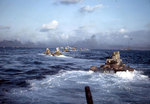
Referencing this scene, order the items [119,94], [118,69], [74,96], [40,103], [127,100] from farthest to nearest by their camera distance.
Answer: [118,69] → [119,94] → [74,96] → [127,100] → [40,103]

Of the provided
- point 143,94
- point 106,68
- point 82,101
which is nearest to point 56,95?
point 82,101

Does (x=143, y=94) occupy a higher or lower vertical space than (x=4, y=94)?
lower

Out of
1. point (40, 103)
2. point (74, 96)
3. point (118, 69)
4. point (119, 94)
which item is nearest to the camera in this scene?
point (40, 103)

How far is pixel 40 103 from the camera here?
9844 mm

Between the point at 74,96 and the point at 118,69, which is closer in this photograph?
the point at 74,96

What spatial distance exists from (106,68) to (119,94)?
1356 centimetres

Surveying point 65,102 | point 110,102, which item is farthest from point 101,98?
point 65,102

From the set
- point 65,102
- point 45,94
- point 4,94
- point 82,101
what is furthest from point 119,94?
point 4,94

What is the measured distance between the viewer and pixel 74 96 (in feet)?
37.4

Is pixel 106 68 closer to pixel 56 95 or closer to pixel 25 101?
pixel 56 95

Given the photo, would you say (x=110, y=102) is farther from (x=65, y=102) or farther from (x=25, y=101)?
(x=25, y=101)

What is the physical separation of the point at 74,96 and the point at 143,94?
6.51 metres

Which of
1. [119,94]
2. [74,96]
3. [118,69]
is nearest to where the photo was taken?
[74,96]

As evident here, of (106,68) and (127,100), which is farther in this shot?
(106,68)
